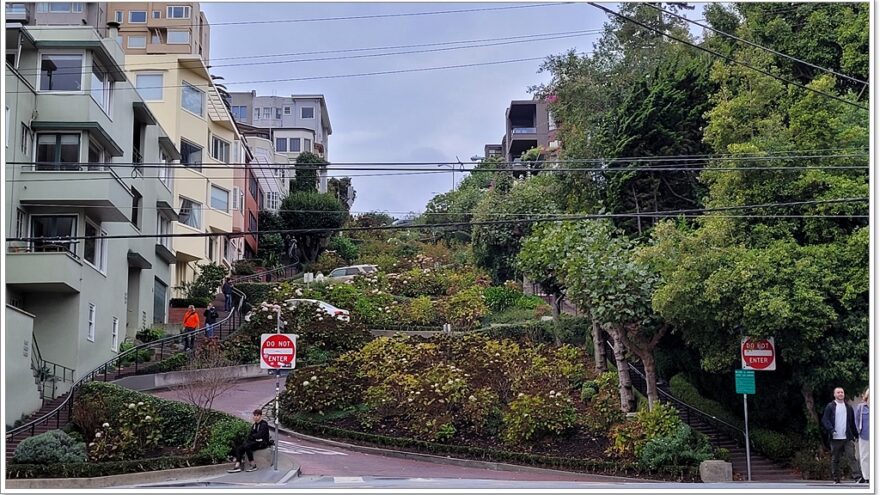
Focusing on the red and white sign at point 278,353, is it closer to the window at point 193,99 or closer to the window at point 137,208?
the window at point 137,208

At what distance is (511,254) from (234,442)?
32360 millimetres

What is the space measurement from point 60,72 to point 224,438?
14.4 metres

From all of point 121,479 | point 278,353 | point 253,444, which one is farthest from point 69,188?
point 278,353

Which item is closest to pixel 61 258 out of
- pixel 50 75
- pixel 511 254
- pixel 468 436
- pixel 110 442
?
pixel 50 75

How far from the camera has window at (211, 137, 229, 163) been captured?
58.0 meters

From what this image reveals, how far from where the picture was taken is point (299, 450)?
2655cm

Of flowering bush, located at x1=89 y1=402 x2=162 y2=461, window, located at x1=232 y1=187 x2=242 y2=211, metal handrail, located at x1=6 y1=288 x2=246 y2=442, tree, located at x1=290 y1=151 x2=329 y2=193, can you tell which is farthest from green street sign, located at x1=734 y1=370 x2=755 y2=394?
tree, located at x1=290 y1=151 x2=329 y2=193

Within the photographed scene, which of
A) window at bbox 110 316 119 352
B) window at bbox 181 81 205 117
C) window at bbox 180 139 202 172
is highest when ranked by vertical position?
window at bbox 181 81 205 117

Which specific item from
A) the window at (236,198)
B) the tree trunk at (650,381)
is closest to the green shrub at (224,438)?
the tree trunk at (650,381)

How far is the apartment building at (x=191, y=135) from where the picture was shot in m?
52.2

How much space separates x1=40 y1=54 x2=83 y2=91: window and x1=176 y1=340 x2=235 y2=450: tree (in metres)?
8.83

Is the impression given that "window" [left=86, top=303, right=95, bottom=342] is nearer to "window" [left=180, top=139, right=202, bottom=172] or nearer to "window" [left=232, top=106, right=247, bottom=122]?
"window" [left=180, top=139, right=202, bottom=172]

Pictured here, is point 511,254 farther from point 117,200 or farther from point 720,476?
point 720,476

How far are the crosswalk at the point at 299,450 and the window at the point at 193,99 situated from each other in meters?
29.4
